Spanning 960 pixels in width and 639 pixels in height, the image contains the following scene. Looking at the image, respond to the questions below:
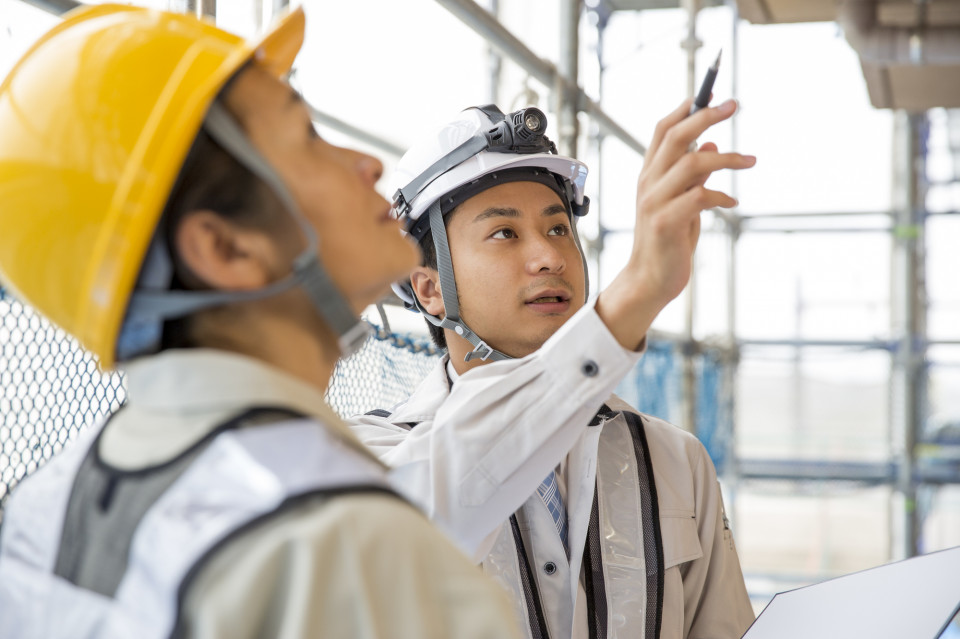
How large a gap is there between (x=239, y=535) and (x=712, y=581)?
125 cm

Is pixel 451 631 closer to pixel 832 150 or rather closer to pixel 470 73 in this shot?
pixel 470 73

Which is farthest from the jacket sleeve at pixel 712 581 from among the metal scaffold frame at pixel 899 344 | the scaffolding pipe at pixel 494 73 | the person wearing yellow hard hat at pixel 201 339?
the metal scaffold frame at pixel 899 344

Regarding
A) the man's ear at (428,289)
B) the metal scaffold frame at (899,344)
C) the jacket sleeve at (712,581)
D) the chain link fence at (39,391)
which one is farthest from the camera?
the metal scaffold frame at (899,344)

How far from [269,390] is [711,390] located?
19.6 ft

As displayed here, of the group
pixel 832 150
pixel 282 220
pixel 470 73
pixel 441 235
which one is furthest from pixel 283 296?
pixel 832 150

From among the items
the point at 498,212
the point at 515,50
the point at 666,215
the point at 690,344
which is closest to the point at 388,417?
the point at 498,212

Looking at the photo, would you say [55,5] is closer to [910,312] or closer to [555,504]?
[555,504]

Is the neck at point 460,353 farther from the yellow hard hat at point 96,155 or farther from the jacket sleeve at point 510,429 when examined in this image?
the yellow hard hat at point 96,155

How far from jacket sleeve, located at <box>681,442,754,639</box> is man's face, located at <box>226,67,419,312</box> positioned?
3.35 feet

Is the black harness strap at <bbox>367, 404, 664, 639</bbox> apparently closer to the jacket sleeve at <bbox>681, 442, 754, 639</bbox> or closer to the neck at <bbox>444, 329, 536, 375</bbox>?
the jacket sleeve at <bbox>681, 442, 754, 639</bbox>

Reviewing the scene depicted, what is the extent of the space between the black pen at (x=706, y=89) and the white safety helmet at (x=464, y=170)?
0.74m

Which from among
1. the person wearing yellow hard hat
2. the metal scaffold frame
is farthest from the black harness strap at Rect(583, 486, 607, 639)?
the metal scaffold frame

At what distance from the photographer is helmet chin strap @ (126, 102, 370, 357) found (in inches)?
30.7

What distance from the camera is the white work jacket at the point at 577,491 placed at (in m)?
1.23
